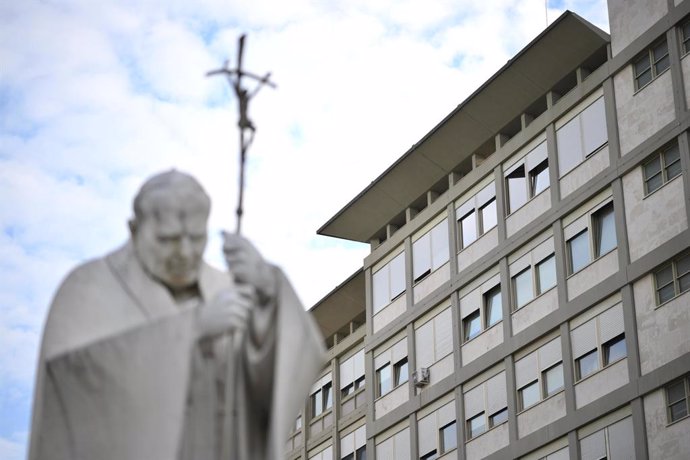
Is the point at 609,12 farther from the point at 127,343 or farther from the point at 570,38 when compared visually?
the point at 127,343

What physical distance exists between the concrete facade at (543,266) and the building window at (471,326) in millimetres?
68

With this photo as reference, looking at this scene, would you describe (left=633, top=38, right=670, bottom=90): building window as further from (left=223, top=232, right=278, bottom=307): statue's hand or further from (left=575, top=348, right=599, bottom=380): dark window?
(left=223, top=232, right=278, bottom=307): statue's hand

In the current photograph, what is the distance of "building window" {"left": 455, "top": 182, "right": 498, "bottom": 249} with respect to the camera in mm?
51438

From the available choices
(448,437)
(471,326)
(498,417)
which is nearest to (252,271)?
(498,417)

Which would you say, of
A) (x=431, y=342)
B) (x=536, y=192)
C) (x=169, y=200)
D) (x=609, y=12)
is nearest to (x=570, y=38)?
(x=609, y=12)

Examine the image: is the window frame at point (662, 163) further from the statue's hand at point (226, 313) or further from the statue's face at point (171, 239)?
the statue's hand at point (226, 313)

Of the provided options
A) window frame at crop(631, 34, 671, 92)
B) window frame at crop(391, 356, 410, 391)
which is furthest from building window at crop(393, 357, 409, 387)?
window frame at crop(631, 34, 671, 92)

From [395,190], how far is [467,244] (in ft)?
16.5

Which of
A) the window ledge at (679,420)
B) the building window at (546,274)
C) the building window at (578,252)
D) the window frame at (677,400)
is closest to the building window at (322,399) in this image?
the building window at (546,274)

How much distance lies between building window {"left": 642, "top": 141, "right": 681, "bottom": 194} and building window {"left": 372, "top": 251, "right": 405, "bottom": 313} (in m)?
13.7

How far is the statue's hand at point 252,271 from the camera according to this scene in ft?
25.9

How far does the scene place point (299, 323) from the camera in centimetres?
794

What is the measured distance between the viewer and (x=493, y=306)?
50469mm

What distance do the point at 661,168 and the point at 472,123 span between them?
974 cm
